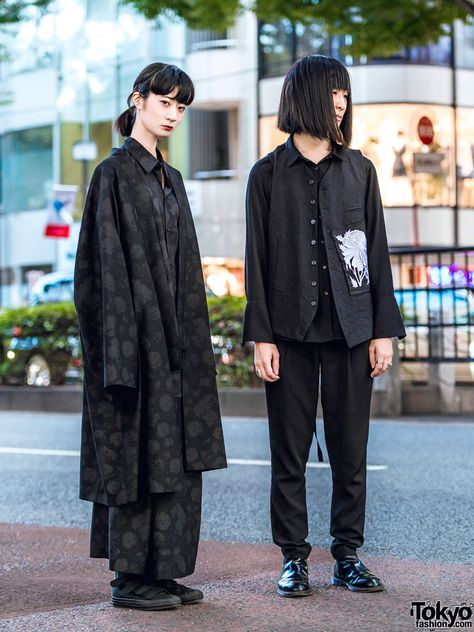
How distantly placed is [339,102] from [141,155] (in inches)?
30.5

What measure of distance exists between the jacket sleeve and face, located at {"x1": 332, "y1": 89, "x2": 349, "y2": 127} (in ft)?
1.15

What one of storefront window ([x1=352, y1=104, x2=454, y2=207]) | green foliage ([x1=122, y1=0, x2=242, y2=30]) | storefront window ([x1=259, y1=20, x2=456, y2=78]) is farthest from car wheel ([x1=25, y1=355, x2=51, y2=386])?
storefront window ([x1=259, y1=20, x2=456, y2=78])

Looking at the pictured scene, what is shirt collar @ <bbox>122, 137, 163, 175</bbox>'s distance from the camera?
4.59m

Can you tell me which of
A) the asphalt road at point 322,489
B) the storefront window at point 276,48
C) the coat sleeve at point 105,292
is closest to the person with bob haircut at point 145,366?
the coat sleeve at point 105,292

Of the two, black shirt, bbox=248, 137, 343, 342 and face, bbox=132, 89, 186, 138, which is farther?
black shirt, bbox=248, 137, 343, 342

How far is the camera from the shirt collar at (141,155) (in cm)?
459

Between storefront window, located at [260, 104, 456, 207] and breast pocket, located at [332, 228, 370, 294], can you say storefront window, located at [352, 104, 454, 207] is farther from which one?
breast pocket, located at [332, 228, 370, 294]

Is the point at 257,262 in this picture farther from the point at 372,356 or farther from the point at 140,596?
the point at 140,596

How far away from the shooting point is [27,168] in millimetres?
43875

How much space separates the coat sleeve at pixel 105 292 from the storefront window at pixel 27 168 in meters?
38.9

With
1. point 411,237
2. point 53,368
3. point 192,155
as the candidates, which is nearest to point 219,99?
point 192,155

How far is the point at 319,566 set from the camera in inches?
206

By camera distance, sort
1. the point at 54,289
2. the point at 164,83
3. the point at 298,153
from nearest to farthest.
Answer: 1. the point at 164,83
2. the point at 298,153
3. the point at 54,289

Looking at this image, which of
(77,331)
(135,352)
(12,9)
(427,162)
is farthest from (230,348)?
(135,352)
